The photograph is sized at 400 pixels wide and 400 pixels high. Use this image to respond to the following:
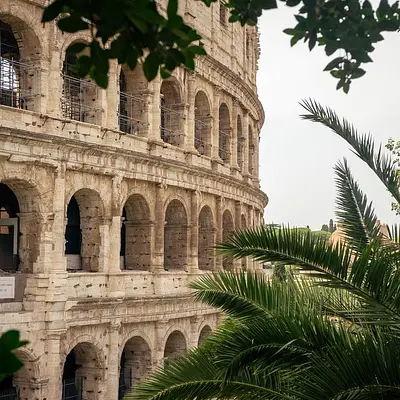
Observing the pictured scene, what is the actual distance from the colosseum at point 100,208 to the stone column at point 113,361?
0.11 feet

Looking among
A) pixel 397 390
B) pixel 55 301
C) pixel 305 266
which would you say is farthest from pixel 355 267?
pixel 55 301

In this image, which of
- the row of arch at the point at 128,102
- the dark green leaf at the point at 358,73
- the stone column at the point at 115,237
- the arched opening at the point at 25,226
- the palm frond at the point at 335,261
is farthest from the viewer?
the stone column at the point at 115,237

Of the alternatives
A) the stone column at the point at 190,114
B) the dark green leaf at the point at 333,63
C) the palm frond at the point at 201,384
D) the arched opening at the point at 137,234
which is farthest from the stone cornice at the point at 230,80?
the dark green leaf at the point at 333,63

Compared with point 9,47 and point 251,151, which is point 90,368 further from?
point 251,151

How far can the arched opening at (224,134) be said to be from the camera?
23.9 metres

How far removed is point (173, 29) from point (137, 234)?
15641mm

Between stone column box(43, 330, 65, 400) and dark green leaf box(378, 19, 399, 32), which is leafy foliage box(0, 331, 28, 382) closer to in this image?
dark green leaf box(378, 19, 399, 32)

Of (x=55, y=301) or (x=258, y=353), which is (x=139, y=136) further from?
(x=258, y=353)

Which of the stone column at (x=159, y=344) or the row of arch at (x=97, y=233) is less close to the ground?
the row of arch at (x=97, y=233)

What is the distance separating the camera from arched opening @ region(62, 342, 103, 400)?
57.0 feet

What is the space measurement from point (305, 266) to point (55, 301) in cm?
984

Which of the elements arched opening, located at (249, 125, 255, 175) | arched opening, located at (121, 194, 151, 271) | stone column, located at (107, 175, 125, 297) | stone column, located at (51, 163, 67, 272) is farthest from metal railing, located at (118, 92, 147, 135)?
arched opening, located at (249, 125, 255, 175)

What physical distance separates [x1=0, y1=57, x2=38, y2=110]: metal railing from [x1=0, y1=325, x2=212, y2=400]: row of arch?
5.77m

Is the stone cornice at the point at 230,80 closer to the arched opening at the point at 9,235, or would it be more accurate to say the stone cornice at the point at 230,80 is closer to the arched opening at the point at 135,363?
the arched opening at the point at 9,235
